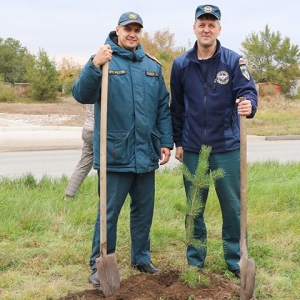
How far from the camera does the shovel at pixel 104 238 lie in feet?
11.1

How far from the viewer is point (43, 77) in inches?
1500

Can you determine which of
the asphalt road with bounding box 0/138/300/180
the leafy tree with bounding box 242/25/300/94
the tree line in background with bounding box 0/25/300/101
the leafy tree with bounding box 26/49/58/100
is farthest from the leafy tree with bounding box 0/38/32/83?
the asphalt road with bounding box 0/138/300/180

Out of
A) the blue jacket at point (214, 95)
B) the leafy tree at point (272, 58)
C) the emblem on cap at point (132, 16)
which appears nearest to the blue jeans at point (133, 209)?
the blue jacket at point (214, 95)

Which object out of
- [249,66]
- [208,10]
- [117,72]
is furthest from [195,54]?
[249,66]

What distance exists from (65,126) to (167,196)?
1338 centimetres

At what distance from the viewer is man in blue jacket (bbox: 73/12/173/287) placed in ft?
11.7

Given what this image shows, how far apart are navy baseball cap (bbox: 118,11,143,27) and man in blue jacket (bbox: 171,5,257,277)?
44 centimetres

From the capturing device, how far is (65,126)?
746 inches

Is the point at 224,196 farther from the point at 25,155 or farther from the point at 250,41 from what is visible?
the point at 250,41

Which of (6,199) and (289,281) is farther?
(6,199)

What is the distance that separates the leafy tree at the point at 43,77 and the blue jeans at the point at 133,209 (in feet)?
116

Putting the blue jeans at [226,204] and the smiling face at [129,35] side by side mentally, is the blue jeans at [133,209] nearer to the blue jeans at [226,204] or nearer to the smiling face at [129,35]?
the blue jeans at [226,204]

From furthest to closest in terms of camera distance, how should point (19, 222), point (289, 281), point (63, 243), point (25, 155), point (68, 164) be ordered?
point (25, 155) < point (68, 164) < point (19, 222) < point (63, 243) < point (289, 281)

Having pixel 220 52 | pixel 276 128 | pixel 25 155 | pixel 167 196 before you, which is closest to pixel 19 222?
pixel 167 196
